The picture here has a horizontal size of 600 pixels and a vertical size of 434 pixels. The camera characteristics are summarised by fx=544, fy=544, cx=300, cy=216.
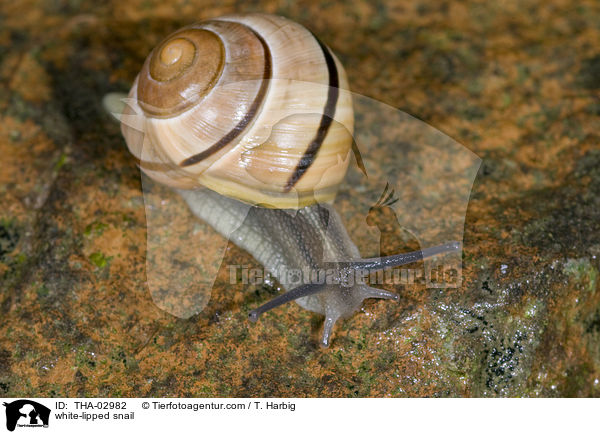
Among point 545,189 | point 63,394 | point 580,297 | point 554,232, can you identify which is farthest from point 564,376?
point 63,394

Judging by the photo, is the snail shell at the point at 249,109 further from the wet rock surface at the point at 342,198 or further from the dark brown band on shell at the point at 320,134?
the wet rock surface at the point at 342,198

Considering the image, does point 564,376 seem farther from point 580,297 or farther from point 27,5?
point 27,5
